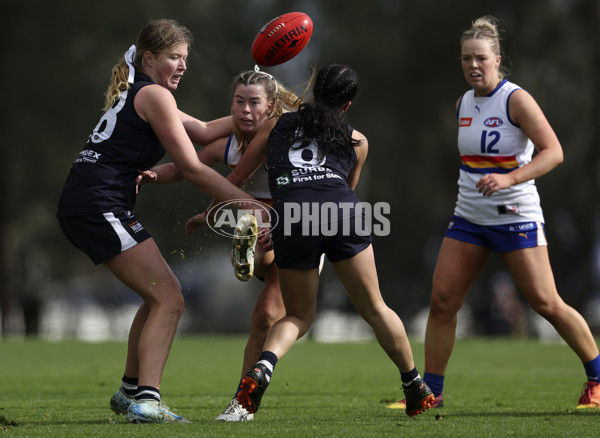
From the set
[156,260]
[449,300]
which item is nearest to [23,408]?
[156,260]

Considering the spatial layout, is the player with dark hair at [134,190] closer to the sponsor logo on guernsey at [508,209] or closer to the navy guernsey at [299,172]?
the navy guernsey at [299,172]

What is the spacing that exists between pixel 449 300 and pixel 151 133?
86.5 inches

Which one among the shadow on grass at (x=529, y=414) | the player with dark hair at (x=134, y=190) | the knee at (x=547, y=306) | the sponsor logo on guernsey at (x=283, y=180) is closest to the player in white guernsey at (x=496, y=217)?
the knee at (x=547, y=306)

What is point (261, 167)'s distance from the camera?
534 centimetres

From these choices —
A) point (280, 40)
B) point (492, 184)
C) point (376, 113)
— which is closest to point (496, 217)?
point (492, 184)

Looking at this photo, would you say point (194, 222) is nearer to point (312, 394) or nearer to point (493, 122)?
point (493, 122)

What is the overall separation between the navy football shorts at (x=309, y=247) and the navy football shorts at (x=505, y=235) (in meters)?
1.35

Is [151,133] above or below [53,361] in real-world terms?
above

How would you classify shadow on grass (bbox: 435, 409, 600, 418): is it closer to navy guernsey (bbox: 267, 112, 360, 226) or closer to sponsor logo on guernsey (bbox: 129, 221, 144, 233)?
navy guernsey (bbox: 267, 112, 360, 226)

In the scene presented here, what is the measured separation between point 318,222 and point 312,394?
111 inches

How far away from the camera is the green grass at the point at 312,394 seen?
4.52 m

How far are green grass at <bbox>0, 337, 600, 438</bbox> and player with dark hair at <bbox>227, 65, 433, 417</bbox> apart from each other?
1.38ft

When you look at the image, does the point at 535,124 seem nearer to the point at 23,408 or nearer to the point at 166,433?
the point at 166,433

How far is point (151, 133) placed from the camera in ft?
16.2
